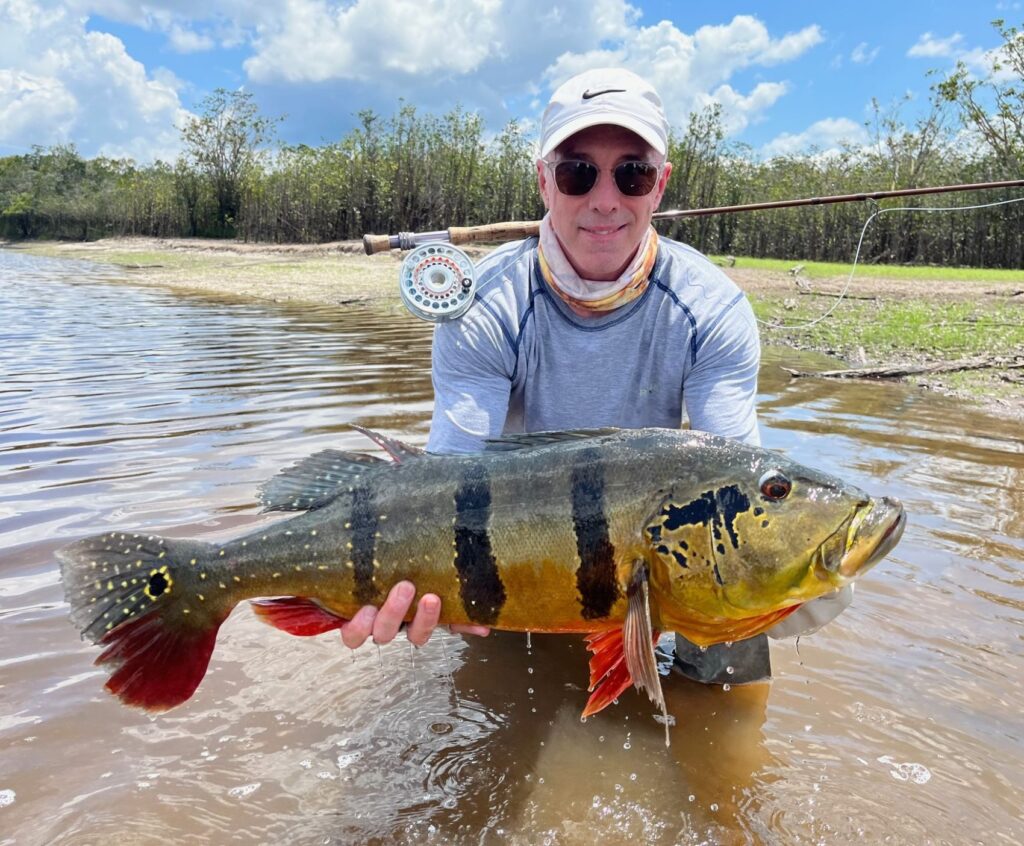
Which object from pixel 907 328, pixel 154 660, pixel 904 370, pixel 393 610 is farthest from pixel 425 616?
pixel 907 328

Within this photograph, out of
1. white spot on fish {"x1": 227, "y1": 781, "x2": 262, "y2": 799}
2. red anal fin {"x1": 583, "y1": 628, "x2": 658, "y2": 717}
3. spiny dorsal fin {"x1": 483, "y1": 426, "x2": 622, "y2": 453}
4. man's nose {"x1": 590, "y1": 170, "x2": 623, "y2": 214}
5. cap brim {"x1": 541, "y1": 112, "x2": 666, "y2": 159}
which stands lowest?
white spot on fish {"x1": 227, "y1": 781, "x2": 262, "y2": 799}

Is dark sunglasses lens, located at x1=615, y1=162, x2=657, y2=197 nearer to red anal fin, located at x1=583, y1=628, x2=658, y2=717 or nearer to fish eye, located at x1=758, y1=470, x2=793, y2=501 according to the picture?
fish eye, located at x1=758, y1=470, x2=793, y2=501

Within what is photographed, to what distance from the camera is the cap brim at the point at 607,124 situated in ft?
9.68

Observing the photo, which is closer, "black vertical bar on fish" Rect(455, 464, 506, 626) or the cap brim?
"black vertical bar on fish" Rect(455, 464, 506, 626)

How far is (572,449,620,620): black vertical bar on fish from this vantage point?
218cm

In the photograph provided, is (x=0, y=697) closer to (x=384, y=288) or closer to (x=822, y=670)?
(x=822, y=670)

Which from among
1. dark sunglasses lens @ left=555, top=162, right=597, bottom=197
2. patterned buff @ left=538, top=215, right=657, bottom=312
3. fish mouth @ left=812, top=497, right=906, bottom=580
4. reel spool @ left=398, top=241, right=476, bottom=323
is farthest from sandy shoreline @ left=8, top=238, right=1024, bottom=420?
fish mouth @ left=812, top=497, right=906, bottom=580

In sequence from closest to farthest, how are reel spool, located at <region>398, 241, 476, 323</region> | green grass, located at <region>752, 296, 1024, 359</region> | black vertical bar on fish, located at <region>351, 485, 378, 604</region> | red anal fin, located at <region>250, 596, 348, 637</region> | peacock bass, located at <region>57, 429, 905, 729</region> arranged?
peacock bass, located at <region>57, 429, 905, 729</region>
black vertical bar on fish, located at <region>351, 485, 378, 604</region>
red anal fin, located at <region>250, 596, 348, 637</region>
reel spool, located at <region>398, 241, 476, 323</region>
green grass, located at <region>752, 296, 1024, 359</region>

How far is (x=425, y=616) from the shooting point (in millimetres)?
2367

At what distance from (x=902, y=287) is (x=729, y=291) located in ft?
54.6

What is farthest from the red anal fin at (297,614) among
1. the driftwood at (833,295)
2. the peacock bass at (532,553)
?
the driftwood at (833,295)

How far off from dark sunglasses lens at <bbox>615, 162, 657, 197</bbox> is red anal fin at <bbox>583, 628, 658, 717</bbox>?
1.78 meters

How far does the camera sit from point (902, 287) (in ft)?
57.9

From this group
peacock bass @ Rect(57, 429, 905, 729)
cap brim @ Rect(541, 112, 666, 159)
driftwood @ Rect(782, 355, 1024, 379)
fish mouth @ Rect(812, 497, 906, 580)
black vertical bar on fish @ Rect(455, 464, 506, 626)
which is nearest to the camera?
fish mouth @ Rect(812, 497, 906, 580)
